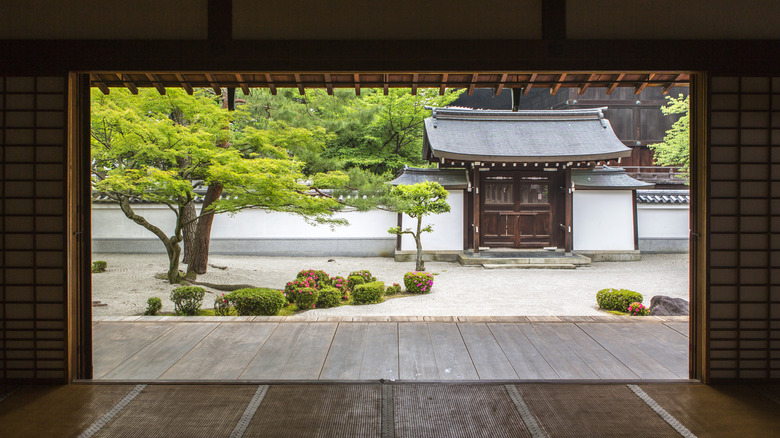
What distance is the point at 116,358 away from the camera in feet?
10.7

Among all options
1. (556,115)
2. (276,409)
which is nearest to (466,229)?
(556,115)

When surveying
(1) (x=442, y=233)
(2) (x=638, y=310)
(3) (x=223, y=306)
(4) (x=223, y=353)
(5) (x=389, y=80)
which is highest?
(5) (x=389, y=80)

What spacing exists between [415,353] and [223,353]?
4.32 ft

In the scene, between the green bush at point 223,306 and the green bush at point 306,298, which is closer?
the green bush at point 223,306

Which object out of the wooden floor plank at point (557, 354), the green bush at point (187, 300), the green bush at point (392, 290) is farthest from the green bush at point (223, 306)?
the wooden floor plank at point (557, 354)

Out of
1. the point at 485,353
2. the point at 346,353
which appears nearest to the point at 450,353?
the point at 485,353

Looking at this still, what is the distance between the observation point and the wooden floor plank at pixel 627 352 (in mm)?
A: 3002

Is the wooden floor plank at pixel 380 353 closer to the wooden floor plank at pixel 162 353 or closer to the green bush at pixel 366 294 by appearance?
the wooden floor plank at pixel 162 353

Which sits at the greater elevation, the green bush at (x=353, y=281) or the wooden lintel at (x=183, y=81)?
the wooden lintel at (x=183, y=81)

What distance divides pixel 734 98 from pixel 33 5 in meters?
4.09

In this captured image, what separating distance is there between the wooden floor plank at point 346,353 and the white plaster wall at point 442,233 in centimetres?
780

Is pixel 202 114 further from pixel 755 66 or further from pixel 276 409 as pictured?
pixel 755 66

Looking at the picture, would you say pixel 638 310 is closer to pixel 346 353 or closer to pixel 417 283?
pixel 417 283

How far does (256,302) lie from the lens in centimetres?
575
